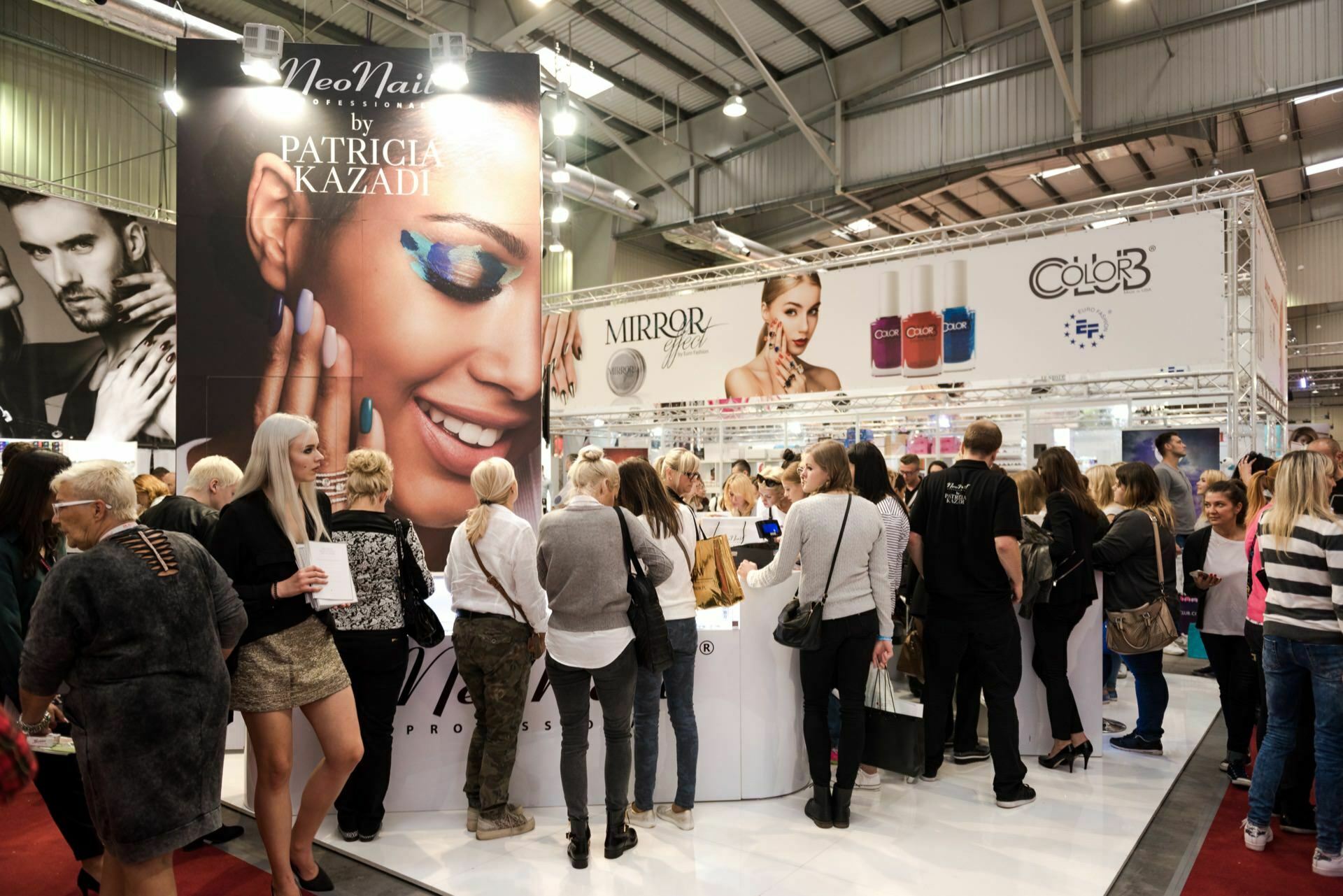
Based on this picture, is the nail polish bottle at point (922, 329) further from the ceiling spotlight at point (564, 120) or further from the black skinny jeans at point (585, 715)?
the black skinny jeans at point (585, 715)

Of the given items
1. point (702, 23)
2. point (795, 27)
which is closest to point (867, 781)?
point (702, 23)

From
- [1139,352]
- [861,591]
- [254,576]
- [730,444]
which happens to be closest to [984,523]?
[861,591]

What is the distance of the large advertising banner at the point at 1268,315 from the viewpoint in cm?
782

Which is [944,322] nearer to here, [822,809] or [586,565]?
[822,809]

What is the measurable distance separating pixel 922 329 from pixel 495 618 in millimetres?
7134

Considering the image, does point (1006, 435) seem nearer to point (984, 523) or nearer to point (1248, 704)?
point (1248, 704)

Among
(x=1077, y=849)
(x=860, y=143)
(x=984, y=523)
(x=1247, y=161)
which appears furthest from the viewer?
(x=1247, y=161)

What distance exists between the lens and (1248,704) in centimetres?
392

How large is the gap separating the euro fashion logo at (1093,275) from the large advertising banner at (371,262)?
17.6ft

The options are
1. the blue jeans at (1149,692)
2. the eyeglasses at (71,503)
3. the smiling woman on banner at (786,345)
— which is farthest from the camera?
the smiling woman on banner at (786,345)

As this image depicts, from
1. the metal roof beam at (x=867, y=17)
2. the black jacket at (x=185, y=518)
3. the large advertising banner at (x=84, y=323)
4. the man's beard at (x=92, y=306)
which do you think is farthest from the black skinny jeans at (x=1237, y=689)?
the man's beard at (x=92, y=306)

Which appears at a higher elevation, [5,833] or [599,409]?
[599,409]

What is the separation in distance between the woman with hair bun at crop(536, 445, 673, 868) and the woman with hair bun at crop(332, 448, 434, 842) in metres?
0.57

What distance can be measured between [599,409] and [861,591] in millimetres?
8995
